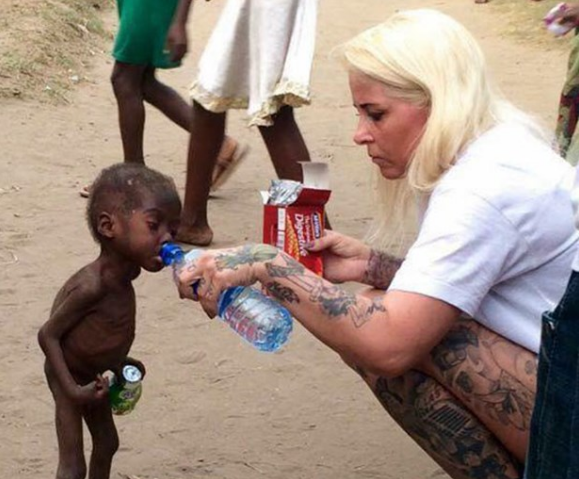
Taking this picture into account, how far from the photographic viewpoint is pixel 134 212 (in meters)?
3.31

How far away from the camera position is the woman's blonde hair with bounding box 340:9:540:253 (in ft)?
9.71

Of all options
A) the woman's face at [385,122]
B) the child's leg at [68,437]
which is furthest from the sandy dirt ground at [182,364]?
the woman's face at [385,122]

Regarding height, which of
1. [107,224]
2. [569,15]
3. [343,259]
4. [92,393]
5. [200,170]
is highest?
[107,224]

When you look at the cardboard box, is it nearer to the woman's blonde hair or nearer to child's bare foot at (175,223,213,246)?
the woman's blonde hair

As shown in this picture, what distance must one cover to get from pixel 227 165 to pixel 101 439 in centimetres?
279

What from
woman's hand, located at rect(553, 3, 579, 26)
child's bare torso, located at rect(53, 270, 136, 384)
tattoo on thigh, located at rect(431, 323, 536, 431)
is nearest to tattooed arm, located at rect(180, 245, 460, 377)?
tattoo on thigh, located at rect(431, 323, 536, 431)

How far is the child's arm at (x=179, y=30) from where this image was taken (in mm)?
5168

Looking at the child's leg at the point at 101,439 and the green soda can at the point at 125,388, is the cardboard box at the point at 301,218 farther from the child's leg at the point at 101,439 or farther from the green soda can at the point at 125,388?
the child's leg at the point at 101,439

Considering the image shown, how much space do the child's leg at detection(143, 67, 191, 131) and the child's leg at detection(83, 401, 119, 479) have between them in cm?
263

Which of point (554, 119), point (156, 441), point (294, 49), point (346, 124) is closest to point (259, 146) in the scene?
point (346, 124)

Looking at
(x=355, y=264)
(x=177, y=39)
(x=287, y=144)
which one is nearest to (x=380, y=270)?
(x=355, y=264)

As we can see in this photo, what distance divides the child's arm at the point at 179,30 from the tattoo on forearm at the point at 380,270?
196cm

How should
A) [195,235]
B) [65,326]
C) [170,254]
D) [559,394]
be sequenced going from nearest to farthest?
[559,394] → [170,254] → [65,326] → [195,235]

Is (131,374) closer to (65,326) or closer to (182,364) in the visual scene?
(65,326)
